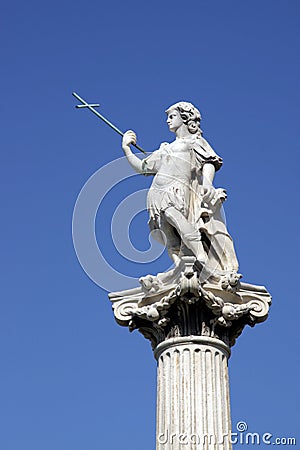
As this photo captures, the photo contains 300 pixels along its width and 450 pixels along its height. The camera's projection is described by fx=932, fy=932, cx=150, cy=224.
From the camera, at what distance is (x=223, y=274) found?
1775 centimetres

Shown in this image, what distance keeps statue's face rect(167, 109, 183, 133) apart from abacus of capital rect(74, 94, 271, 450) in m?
0.48

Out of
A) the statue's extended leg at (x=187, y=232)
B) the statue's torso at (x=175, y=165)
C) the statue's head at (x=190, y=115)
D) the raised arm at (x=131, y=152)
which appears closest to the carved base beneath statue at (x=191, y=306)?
the statue's extended leg at (x=187, y=232)

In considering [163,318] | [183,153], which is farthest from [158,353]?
[183,153]

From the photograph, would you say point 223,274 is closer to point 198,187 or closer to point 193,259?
point 193,259

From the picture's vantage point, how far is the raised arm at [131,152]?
788 inches

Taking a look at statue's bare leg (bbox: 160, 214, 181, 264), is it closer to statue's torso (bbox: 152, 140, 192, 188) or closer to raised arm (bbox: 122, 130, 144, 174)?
statue's torso (bbox: 152, 140, 192, 188)

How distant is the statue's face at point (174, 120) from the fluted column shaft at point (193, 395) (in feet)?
16.7

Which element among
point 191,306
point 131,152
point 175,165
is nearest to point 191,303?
point 191,306

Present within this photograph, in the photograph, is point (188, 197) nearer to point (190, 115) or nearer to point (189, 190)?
point (189, 190)

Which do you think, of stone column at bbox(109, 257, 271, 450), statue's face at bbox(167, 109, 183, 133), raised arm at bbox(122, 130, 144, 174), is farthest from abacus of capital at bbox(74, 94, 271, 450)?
statue's face at bbox(167, 109, 183, 133)

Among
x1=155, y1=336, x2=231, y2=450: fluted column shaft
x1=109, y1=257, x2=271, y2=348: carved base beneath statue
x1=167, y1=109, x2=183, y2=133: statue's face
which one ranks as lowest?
x1=155, y1=336, x2=231, y2=450: fluted column shaft

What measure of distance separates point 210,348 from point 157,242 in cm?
276

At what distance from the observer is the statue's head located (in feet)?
65.7

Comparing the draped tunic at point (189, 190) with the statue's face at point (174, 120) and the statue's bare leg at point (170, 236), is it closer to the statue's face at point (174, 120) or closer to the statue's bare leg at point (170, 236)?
the statue's bare leg at point (170, 236)
